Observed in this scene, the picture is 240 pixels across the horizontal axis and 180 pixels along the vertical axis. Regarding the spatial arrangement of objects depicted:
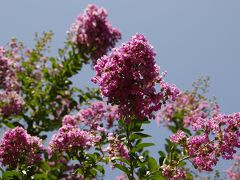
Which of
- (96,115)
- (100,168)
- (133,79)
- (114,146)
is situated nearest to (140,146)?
(114,146)

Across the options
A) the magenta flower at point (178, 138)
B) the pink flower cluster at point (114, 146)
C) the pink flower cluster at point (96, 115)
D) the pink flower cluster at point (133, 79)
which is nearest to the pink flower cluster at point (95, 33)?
the pink flower cluster at point (96, 115)

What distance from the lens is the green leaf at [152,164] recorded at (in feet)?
12.5

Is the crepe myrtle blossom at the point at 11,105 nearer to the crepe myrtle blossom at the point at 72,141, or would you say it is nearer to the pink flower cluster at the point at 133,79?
the crepe myrtle blossom at the point at 72,141

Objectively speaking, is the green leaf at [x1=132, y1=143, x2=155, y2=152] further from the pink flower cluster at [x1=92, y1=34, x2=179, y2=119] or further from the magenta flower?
the pink flower cluster at [x1=92, y1=34, x2=179, y2=119]

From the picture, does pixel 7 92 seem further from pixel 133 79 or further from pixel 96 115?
pixel 133 79

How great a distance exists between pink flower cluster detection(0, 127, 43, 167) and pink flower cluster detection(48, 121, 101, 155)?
0.31m

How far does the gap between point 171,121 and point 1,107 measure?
3.13m

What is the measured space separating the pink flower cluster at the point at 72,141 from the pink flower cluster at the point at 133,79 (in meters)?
1.01

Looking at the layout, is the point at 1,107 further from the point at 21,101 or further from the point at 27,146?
the point at 27,146

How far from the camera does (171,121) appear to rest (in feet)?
25.1

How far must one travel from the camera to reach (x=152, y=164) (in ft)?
12.6

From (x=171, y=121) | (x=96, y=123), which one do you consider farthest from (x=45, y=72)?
(x=171, y=121)

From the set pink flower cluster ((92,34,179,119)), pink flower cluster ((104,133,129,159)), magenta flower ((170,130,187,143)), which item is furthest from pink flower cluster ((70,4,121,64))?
pink flower cluster ((92,34,179,119))

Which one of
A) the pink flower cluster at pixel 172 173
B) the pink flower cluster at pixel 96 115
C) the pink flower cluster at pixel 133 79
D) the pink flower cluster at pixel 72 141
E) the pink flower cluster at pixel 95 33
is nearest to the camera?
the pink flower cluster at pixel 133 79
